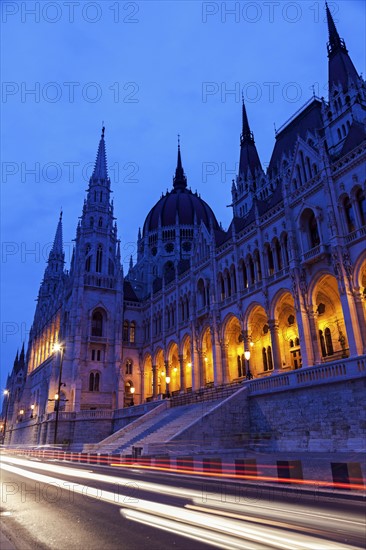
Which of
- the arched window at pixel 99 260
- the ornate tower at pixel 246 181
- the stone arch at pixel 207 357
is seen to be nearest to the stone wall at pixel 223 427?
the stone arch at pixel 207 357

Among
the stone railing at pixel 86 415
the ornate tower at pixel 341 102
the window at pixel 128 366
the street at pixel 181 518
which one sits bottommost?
the street at pixel 181 518

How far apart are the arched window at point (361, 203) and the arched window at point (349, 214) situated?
0.63m

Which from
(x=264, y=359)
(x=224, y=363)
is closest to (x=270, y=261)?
(x=264, y=359)

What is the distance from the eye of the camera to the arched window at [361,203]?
27402 mm

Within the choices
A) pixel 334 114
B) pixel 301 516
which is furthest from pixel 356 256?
pixel 301 516

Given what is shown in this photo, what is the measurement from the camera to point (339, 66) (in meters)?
41.6

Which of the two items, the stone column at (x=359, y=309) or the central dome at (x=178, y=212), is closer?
the stone column at (x=359, y=309)

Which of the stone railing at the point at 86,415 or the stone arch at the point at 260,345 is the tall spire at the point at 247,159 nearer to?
the stone arch at the point at 260,345

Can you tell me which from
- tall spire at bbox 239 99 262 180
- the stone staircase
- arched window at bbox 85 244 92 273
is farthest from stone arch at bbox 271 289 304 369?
arched window at bbox 85 244 92 273

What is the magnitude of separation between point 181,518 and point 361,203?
2595 cm

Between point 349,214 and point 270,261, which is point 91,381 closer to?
point 270,261

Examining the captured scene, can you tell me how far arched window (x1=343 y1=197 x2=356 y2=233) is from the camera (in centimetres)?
2841

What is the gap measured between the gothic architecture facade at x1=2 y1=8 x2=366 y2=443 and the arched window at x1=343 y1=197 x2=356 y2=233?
0.08m

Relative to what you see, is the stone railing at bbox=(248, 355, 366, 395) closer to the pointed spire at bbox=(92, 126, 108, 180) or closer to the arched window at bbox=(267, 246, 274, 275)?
the arched window at bbox=(267, 246, 274, 275)
